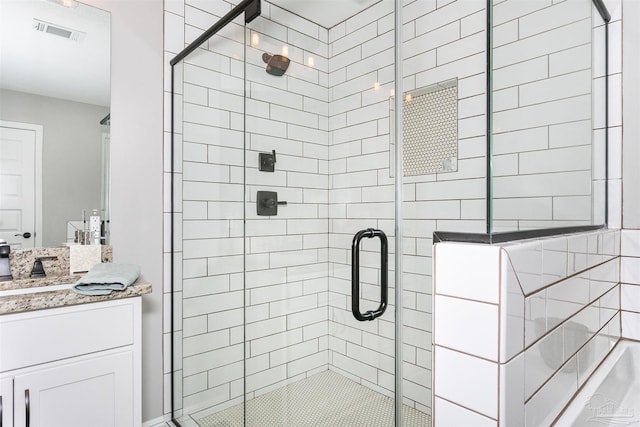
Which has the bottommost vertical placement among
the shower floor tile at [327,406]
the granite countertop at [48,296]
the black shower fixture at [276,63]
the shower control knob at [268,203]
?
the shower floor tile at [327,406]

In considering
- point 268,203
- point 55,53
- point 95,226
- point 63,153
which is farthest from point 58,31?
point 268,203

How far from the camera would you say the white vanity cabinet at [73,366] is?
1.25 metres

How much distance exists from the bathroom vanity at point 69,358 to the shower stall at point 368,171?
413mm

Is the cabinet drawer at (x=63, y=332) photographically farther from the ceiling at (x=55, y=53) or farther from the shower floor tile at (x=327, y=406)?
the ceiling at (x=55, y=53)

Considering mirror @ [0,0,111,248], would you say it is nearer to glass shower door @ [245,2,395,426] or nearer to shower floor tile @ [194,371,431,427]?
glass shower door @ [245,2,395,426]

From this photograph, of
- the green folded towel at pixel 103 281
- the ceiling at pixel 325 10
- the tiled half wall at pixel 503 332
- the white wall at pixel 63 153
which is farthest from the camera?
the white wall at pixel 63 153

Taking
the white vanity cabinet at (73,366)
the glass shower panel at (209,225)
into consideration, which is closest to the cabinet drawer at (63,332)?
the white vanity cabinet at (73,366)

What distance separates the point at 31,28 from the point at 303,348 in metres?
1.94

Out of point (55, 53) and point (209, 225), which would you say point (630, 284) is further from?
point (55, 53)

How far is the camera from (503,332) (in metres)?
0.69

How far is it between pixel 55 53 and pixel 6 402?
1550 millimetres

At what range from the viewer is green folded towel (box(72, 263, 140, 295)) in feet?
4.63

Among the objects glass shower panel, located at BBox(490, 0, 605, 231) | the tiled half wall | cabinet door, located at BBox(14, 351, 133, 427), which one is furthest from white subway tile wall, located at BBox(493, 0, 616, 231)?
cabinet door, located at BBox(14, 351, 133, 427)

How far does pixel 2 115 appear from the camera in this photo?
1.61m
